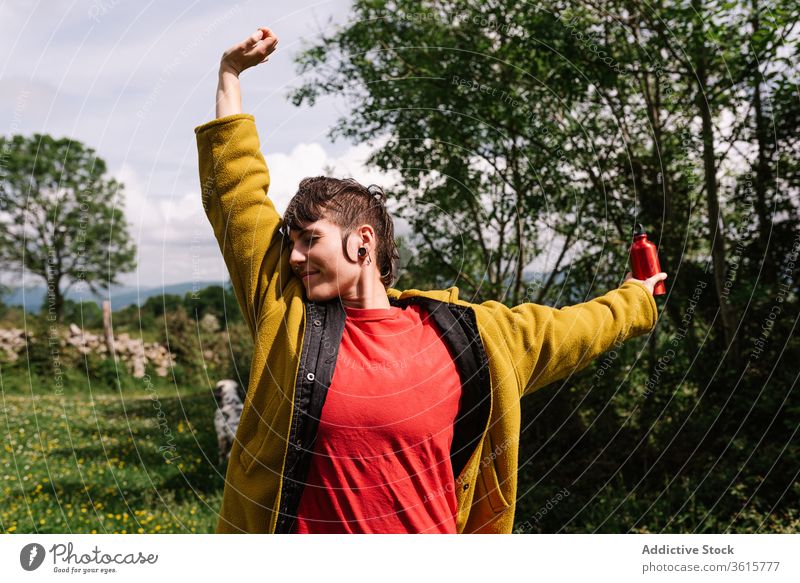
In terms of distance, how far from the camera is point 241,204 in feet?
7.08

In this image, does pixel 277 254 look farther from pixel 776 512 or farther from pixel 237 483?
pixel 776 512

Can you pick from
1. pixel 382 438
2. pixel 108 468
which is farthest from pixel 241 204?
pixel 108 468

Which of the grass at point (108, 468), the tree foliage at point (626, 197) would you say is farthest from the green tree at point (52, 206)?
the tree foliage at point (626, 197)

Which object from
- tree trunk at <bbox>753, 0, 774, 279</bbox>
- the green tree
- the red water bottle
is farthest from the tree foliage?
the green tree

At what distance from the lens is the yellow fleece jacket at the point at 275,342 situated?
212 cm

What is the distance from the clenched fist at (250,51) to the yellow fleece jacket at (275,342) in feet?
0.70

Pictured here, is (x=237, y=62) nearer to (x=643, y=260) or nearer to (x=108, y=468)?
(x=643, y=260)

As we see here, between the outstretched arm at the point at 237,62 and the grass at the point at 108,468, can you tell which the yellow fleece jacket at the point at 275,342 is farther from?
the grass at the point at 108,468

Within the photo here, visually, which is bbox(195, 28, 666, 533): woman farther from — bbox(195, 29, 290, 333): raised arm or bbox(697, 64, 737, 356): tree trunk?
bbox(697, 64, 737, 356): tree trunk

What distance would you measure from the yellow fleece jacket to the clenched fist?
8.4 inches

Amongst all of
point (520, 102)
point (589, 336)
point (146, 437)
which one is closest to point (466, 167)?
point (520, 102)

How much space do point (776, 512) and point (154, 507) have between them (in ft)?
15.3

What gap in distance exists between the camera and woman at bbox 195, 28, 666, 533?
2066 mm

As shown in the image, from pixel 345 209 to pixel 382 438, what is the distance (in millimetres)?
699
